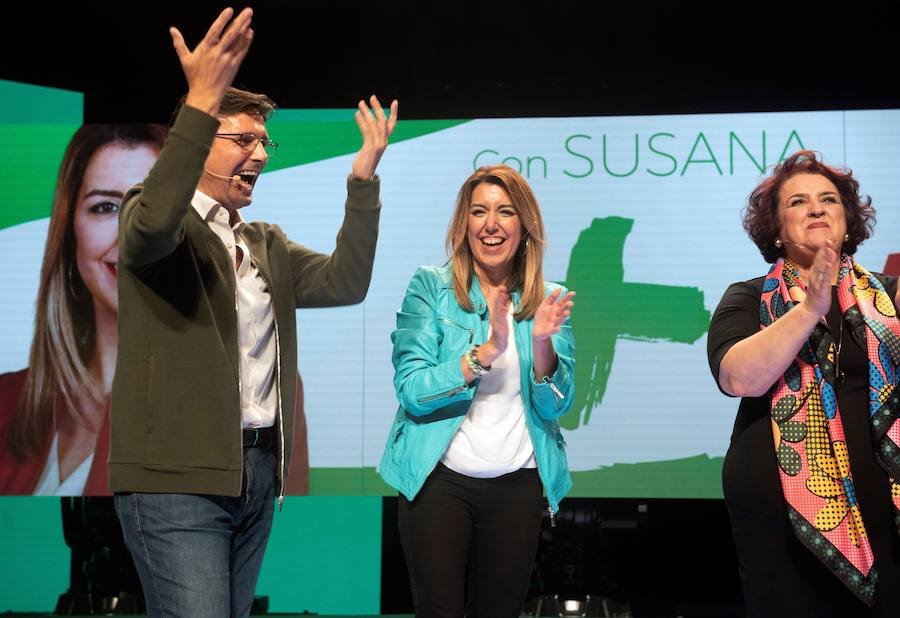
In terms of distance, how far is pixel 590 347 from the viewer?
4.36m

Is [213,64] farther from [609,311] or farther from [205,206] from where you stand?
[609,311]

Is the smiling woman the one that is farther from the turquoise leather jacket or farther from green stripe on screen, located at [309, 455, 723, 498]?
the turquoise leather jacket

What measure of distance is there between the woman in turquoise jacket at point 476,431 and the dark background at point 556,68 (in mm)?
2250

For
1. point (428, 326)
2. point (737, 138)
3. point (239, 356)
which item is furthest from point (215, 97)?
point (737, 138)

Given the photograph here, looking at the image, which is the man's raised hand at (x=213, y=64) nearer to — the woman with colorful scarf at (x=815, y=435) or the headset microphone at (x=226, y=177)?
the headset microphone at (x=226, y=177)

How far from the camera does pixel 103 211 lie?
4504mm

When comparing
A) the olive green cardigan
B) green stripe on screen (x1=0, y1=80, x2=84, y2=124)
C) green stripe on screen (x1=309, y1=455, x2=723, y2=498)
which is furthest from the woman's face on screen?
the olive green cardigan

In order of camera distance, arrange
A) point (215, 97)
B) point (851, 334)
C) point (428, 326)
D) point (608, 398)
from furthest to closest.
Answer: point (608, 398)
point (428, 326)
point (851, 334)
point (215, 97)

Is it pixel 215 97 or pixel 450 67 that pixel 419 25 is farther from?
pixel 215 97

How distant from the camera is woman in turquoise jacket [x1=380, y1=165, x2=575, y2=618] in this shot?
2.13m

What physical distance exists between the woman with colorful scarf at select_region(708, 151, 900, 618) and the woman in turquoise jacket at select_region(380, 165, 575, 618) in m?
0.42

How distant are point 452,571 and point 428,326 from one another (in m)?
0.58

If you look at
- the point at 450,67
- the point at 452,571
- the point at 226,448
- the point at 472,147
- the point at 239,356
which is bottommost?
the point at 452,571

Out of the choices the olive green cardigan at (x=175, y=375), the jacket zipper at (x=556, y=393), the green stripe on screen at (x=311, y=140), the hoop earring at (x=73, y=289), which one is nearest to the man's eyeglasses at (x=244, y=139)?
the olive green cardigan at (x=175, y=375)
